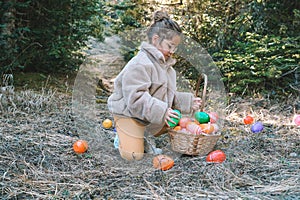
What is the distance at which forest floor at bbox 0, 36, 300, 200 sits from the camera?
6.89 feet

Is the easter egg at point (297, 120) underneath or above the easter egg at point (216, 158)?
underneath

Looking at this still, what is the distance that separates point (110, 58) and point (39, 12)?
1790 millimetres

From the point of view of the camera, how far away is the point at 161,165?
241cm

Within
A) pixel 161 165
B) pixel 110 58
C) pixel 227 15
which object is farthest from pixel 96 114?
pixel 227 15

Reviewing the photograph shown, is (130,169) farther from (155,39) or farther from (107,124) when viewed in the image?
(107,124)

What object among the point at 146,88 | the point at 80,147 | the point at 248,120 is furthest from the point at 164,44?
the point at 248,120

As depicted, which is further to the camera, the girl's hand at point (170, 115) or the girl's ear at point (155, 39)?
the girl's ear at point (155, 39)

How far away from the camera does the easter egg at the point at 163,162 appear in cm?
242

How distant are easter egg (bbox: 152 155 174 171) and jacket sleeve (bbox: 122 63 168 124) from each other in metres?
0.24

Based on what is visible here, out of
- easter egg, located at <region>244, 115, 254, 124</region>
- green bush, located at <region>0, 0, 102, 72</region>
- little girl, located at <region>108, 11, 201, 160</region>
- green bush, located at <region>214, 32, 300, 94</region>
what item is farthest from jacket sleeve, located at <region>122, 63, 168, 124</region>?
green bush, located at <region>0, 0, 102, 72</region>

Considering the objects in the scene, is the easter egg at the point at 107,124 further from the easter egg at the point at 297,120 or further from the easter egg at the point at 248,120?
the easter egg at the point at 297,120

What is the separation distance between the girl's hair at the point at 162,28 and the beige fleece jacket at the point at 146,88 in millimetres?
101

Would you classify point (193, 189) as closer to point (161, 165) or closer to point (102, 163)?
point (161, 165)

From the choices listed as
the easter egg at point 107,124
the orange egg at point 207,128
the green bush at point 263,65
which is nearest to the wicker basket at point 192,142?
the orange egg at point 207,128
